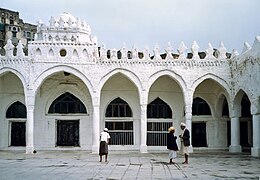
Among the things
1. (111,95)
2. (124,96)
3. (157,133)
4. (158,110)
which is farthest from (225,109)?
(111,95)

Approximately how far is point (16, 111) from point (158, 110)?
7.70 meters

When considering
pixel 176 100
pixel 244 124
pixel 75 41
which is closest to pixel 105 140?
pixel 75 41

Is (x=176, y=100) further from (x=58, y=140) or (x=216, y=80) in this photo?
(x=58, y=140)

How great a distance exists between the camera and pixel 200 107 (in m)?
23.9

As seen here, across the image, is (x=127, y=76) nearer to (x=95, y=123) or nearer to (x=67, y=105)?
(x=95, y=123)

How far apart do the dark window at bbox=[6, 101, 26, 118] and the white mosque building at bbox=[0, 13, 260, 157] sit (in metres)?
0.05

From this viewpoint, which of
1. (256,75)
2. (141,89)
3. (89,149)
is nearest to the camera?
(256,75)

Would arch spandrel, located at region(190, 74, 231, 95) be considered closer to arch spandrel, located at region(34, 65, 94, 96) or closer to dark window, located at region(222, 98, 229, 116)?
dark window, located at region(222, 98, 229, 116)

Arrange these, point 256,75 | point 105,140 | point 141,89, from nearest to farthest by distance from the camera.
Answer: point 105,140 < point 256,75 < point 141,89

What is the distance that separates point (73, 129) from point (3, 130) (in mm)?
3701

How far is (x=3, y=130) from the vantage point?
75.2ft

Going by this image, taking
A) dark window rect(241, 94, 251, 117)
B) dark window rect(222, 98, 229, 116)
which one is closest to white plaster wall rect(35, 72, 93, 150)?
dark window rect(222, 98, 229, 116)

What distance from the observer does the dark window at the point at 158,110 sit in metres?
23.6

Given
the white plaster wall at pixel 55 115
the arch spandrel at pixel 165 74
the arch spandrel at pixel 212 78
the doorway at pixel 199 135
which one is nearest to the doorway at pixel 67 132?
the white plaster wall at pixel 55 115
